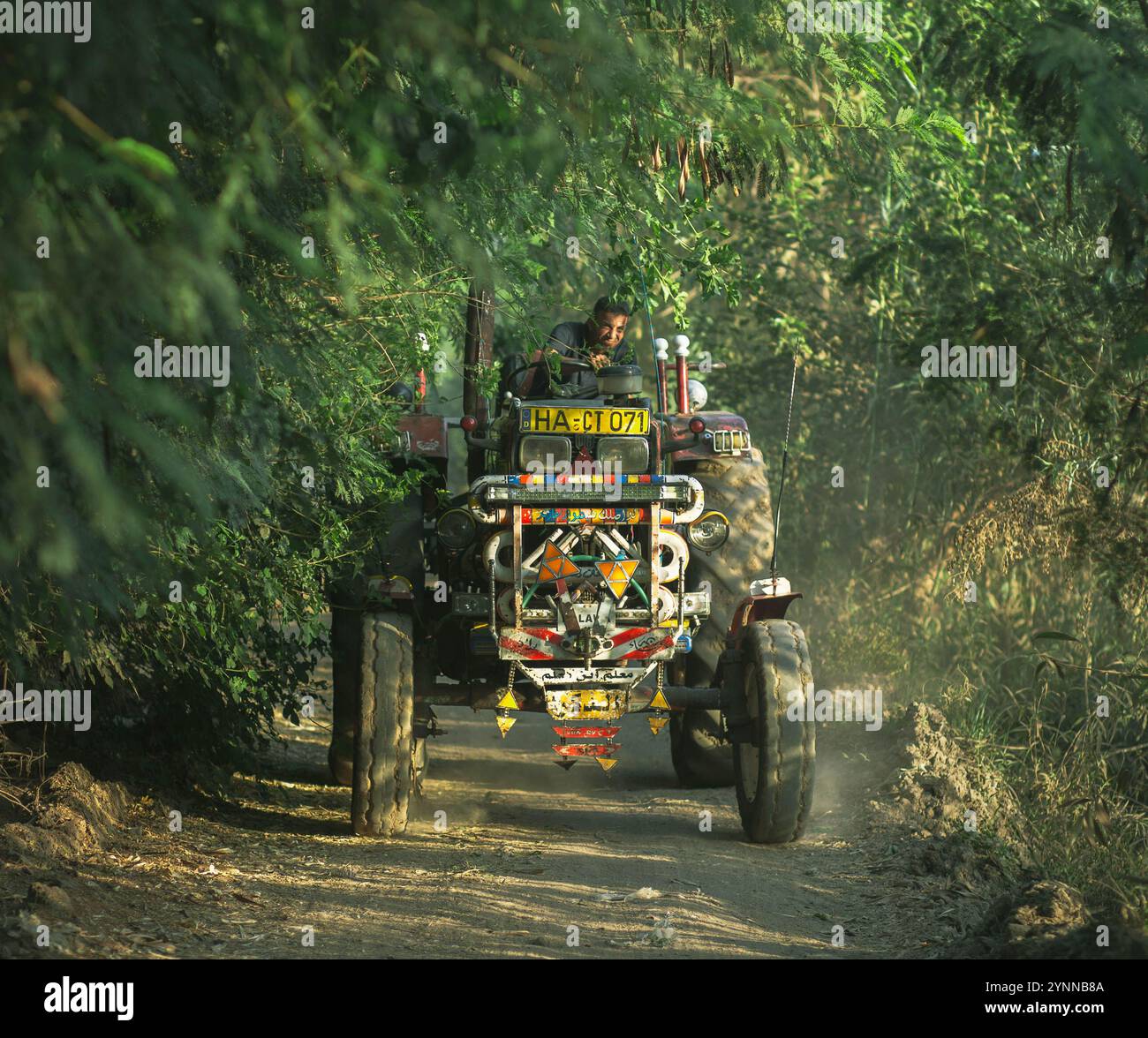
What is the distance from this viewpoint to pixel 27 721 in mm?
7559

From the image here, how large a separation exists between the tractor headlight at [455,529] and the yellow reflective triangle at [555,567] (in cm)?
47

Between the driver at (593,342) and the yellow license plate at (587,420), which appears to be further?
the driver at (593,342)

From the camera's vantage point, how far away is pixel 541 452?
7.36 m

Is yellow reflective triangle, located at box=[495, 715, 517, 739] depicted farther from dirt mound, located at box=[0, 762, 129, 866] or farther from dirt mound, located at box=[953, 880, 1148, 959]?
dirt mound, located at box=[953, 880, 1148, 959]

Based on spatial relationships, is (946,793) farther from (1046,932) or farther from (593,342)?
(593,342)

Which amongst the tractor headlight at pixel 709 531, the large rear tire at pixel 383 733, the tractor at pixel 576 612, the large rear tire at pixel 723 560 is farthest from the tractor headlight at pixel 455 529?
the large rear tire at pixel 723 560

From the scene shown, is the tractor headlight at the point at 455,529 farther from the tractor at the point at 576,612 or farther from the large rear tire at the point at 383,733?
the large rear tire at the point at 383,733

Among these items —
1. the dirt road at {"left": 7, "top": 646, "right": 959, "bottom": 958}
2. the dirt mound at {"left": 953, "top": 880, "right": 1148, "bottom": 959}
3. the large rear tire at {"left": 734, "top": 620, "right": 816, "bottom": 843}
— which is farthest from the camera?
the large rear tire at {"left": 734, "top": 620, "right": 816, "bottom": 843}

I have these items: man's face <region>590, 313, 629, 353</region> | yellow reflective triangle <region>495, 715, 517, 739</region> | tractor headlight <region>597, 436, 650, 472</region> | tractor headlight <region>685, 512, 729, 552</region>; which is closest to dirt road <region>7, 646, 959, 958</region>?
yellow reflective triangle <region>495, 715, 517, 739</region>

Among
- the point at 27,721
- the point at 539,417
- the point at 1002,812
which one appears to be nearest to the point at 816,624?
the point at 1002,812

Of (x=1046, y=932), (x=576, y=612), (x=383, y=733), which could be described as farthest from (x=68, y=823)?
(x=1046, y=932)

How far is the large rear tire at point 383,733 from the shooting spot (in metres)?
7.20

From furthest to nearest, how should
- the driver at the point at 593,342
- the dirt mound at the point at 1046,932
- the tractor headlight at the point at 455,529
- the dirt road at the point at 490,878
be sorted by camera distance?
the driver at the point at 593,342 → the tractor headlight at the point at 455,529 → the dirt road at the point at 490,878 → the dirt mound at the point at 1046,932

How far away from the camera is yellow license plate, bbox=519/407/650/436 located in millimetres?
7344
